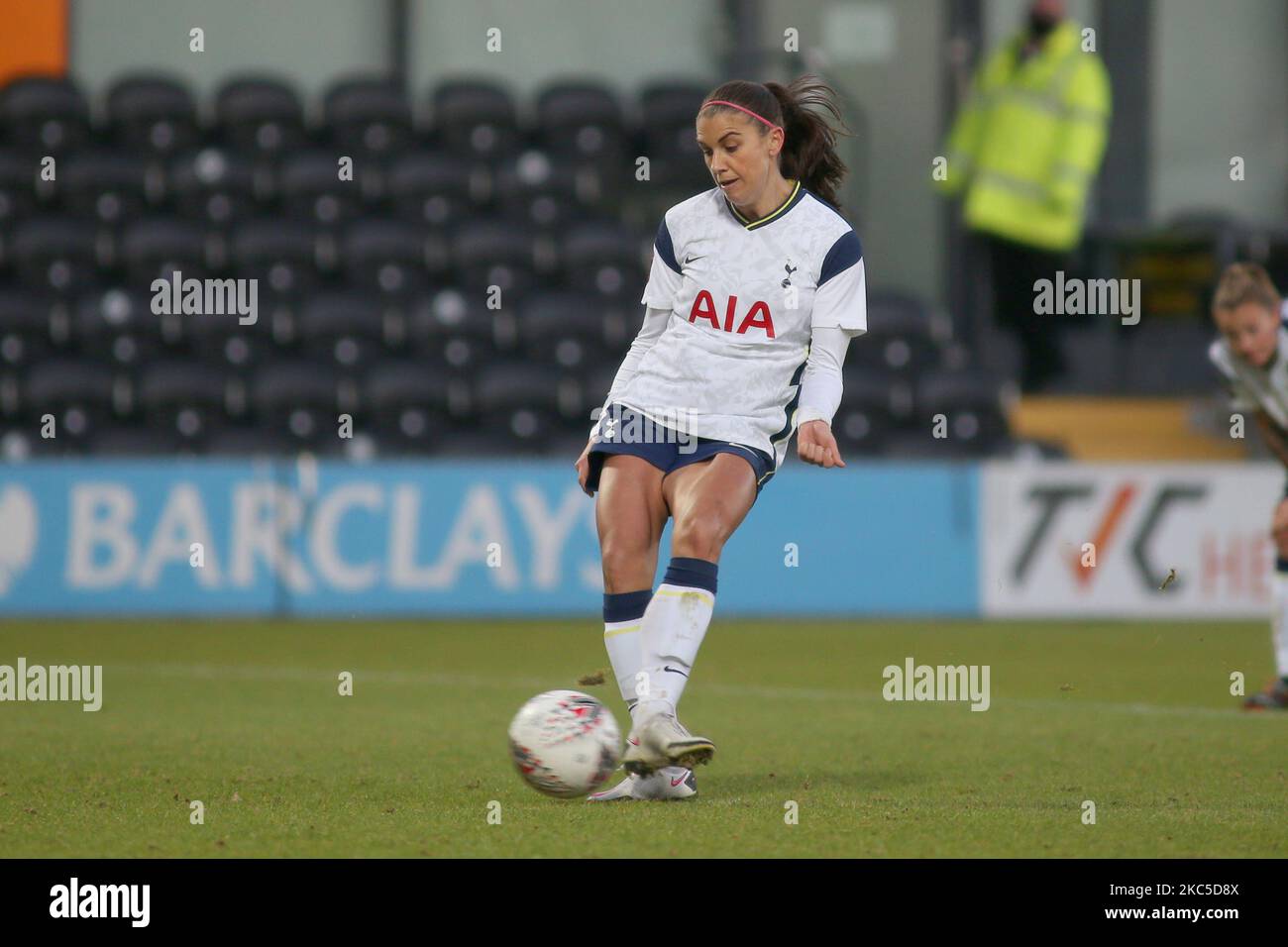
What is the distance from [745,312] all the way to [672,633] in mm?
943

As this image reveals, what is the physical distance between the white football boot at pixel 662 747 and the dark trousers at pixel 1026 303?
11.4 m

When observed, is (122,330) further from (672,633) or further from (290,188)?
(672,633)

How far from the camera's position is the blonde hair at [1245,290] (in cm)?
798

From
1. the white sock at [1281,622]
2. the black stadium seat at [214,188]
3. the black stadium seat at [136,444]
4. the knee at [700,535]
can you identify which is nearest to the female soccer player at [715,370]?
the knee at [700,535]

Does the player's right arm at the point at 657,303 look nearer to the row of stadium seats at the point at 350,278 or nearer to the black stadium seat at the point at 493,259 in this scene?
the row of stadium seats at the point at 350,278

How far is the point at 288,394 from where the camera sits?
14172 millimetres

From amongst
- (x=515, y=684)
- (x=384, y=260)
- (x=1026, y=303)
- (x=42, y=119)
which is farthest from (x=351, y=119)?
(x=515, y=684)

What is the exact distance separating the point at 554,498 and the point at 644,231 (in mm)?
4068

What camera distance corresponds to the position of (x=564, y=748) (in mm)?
5363

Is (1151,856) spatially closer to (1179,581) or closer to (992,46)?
(1179,581)

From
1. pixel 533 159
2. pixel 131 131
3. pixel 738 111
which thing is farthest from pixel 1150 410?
pixel 738 111

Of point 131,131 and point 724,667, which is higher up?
point 131,131

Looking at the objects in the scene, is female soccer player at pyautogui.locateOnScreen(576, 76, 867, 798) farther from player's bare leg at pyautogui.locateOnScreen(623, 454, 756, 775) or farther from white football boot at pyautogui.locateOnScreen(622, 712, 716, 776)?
white football boot at pyautogui.locateOnScreen(622, 712, 716, 776)

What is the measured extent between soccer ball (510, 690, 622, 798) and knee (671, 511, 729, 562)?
1.66ft
